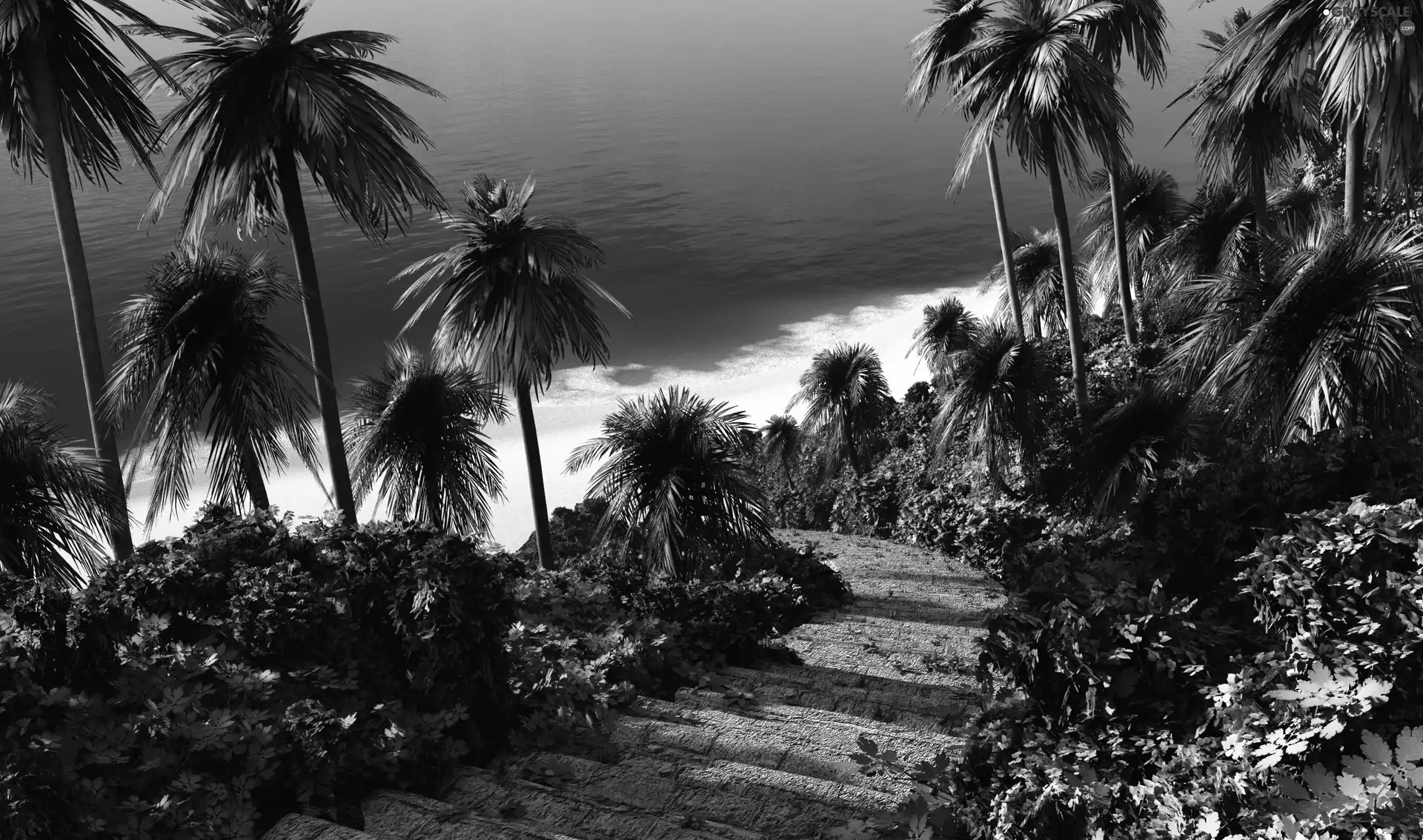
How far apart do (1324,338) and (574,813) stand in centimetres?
822

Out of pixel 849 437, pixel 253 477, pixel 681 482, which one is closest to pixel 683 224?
pixel 849 437

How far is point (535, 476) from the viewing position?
15.6 m

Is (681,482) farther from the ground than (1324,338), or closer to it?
closer to it

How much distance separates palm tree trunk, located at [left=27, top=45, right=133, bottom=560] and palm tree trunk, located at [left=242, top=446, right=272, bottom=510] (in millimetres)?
1292

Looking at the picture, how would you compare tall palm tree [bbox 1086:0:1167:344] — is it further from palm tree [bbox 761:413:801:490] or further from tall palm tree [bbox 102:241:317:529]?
tall palm tree [bbox 102:241:317:529]

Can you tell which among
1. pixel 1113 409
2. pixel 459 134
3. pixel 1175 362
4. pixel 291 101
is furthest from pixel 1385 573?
pixel 459 134

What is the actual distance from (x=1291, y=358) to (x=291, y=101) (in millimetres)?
10356

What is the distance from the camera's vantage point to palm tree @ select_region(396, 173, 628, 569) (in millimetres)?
14195

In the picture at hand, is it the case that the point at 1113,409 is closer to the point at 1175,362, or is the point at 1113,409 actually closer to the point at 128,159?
the point at 1175,362

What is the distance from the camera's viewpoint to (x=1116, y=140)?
16.6 m

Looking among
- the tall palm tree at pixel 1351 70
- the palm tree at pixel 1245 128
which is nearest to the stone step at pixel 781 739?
the tall palm tree at pixel 1351 70

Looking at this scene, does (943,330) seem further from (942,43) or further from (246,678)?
(246,678)

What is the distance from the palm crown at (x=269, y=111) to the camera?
10844mm

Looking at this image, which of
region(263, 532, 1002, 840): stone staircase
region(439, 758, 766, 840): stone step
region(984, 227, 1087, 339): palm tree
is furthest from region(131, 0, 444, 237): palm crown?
Answer: region(984, 227, 1087, 339): palm tree
